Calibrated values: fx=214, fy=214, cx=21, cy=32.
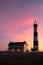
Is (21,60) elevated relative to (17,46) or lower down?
lower down

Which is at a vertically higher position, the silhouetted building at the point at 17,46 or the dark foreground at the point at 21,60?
the silhouetted building at the point at 17,46

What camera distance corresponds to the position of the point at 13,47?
11931cm

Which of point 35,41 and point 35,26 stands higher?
point 35,26

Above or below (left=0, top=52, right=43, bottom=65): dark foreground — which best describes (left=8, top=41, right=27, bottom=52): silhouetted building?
above

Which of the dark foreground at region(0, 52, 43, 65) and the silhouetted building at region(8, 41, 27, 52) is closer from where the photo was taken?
the dark foreground at region(0, 52, 43, 65)

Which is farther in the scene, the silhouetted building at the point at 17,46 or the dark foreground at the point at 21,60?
the silhouetted building at the point at 17,46

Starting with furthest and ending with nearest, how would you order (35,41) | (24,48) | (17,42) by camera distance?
(17,42), (24,48), (35,41)

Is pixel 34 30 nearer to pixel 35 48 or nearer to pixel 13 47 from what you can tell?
pixel 35 48

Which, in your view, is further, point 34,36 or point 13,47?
point 13,47

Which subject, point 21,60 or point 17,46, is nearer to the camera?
point 21,60

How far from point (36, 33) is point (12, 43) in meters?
37.1

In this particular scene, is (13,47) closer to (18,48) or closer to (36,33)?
(18,48)

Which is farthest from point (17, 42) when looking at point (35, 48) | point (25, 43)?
point (35, 48)

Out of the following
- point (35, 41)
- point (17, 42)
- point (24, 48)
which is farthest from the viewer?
point (17, 42)
